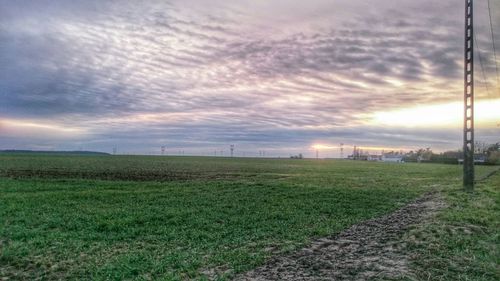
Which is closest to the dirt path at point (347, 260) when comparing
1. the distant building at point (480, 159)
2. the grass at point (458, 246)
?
the grass at point (458, 246)

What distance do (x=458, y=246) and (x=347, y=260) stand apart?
132 inches

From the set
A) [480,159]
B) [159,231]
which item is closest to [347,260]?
[159,231]

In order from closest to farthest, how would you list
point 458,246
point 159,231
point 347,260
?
1. point 347,260
2. point 458,246
3. point 159,231

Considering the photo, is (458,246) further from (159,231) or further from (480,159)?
(480,159)

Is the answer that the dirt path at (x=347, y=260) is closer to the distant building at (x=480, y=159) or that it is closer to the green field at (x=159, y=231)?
the green field at (x=159, y=231)

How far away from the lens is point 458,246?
1020 centimetres

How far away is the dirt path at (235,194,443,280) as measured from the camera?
7.96 m

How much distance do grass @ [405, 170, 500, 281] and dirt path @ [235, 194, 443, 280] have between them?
456 mm

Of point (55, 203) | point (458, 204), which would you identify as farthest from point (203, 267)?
→ point (458, 204)

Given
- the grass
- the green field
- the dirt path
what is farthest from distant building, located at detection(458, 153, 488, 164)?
the dirt path

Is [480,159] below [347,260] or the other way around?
the other way around

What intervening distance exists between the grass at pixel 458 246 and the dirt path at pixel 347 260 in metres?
0.46

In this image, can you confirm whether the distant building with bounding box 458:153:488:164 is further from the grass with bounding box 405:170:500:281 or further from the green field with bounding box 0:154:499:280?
the grass with bounding box 405:170:500:281

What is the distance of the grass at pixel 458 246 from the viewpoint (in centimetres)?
800
